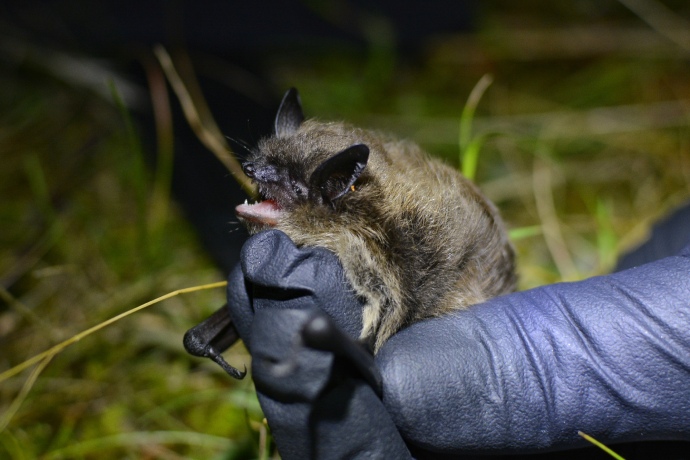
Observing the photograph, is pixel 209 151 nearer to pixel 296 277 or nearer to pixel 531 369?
pixel 296 277

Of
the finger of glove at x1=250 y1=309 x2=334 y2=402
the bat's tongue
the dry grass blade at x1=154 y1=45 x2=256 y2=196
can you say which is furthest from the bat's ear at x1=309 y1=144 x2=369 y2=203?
the dry grass blade at x1=154 y1=45 x2=256 y2=196

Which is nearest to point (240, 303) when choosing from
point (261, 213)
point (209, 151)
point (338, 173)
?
point (261, 213)

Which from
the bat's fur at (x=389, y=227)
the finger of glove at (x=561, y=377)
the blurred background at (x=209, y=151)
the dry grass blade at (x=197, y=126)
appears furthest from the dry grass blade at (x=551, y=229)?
the dry grass blade at (x=197, y=126)

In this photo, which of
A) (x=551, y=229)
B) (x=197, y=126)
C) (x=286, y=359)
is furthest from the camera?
(x=551, y=229)

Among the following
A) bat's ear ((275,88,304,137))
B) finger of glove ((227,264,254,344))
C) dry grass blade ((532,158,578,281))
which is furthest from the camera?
dry grass blade ((532,158,578,281))

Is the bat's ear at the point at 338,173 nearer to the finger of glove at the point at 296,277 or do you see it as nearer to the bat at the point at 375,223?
the bat at the point at 375,223

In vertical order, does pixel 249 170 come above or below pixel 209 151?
above

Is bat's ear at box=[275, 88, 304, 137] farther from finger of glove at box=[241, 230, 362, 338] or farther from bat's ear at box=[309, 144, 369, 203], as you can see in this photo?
finger of glove at box=[241, 230, 362, 338]
